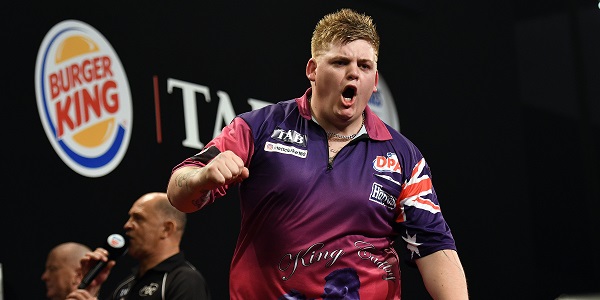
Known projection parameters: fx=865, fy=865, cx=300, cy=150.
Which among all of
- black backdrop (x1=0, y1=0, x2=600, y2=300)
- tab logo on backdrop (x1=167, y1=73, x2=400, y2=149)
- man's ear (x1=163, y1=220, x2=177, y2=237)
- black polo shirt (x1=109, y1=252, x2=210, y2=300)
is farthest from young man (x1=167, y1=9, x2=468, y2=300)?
tab logo on backdrop (x1=167, y1=73, x2=400, y2=149)

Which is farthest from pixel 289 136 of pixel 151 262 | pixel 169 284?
pixel 151 262

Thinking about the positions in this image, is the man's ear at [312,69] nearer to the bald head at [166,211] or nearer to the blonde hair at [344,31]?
the blonde hair at [344,31]

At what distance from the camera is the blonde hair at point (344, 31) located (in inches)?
92.4

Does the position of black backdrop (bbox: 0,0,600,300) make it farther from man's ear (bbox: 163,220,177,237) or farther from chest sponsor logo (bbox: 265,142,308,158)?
chest sponsor logo (bbox: 265,142,308,158)

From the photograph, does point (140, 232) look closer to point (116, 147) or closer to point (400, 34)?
point (116, 147)

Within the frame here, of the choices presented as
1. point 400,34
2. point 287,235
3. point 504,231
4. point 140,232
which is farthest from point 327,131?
point 504,231

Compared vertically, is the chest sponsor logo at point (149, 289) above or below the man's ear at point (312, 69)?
below

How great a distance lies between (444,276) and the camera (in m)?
2.31

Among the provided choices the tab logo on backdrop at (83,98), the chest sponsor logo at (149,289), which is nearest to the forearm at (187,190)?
the chest sponsor logo at (149,289)

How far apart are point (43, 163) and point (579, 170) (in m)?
4.35

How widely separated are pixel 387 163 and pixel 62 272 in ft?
7.28

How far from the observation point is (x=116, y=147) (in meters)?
4.50

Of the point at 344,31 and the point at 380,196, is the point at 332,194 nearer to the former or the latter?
the point at 380,196

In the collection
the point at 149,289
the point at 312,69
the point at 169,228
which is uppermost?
the point at 312,69
